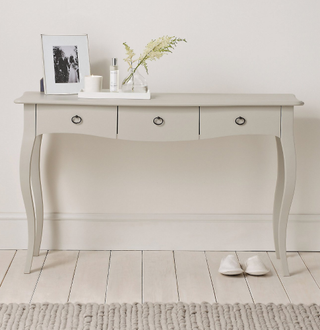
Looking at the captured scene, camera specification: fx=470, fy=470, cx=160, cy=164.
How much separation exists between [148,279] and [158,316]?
12.5 inches

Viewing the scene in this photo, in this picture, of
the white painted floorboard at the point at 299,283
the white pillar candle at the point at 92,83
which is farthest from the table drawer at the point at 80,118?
the white painted floorboard at the point at 299,283

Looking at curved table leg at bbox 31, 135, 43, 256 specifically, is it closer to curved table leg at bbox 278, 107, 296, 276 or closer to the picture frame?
the picture frame

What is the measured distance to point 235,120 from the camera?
199cm

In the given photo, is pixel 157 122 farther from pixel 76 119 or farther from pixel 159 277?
pixel 159 277

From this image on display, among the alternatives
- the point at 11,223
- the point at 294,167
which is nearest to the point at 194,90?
the point at 294,167

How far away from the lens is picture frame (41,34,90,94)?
2150mm

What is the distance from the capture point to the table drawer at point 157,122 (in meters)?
1.98

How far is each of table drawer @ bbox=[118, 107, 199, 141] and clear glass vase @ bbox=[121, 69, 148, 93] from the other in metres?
0.13

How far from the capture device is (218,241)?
8.11 ft

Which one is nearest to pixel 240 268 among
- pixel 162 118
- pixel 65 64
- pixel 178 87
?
pixel 162 118

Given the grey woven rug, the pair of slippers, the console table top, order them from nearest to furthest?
the grey woven rug < the console table top < the pair of slippers

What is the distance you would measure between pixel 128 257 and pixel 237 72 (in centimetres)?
108

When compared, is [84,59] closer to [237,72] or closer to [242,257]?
[237,72]

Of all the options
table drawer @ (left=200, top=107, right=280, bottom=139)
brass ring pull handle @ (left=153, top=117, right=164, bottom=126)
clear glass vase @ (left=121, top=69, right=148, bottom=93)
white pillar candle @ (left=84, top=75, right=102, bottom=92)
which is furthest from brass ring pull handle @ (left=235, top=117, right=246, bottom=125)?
white pillar candle @ (left=84, top=75, right=102, bottom=92)
